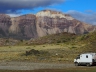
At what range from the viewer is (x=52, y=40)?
513 ft

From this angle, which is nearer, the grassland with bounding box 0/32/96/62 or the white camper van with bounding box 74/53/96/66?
the white camper van with bounding box 74/53/96/66

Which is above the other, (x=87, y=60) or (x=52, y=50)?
(x=87, y=60)

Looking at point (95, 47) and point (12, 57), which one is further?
point (95, 47)

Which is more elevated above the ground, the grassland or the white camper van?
the white camper van

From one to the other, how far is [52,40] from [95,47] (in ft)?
219

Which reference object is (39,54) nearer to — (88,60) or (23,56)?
(23,56)

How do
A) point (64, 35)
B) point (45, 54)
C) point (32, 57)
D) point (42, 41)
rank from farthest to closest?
point (64, 35) < point (42, 41) < point (45, 54) < point (32, 57)

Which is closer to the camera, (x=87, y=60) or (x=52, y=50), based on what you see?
(x=87, y=60)

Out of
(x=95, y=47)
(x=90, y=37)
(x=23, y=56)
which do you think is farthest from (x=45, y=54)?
(x=90, y=37)

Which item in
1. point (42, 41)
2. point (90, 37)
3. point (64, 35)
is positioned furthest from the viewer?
point (64, 35)

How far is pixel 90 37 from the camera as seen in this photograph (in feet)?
413

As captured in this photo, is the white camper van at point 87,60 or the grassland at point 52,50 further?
the grassland at point 52,50

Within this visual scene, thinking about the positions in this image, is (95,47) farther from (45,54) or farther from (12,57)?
(12,57)

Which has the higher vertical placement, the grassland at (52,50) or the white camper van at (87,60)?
the white camper van at (87,60)
